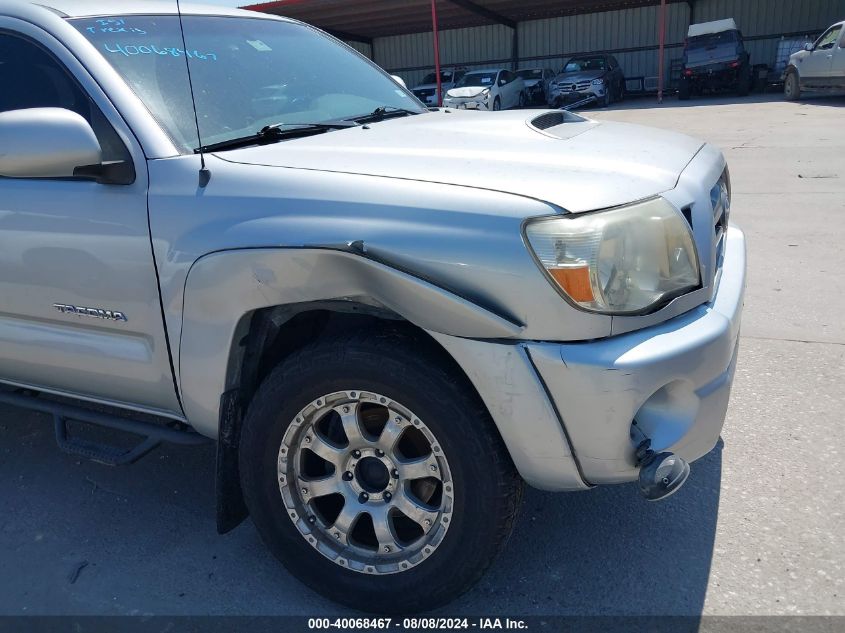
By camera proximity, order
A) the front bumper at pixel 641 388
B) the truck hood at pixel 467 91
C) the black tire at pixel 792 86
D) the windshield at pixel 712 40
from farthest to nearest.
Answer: the windshield at pixel 712 40
the truck hood at pixel 467 91
the black tire at pixel 792 86
the front bumper at pixel 641 388

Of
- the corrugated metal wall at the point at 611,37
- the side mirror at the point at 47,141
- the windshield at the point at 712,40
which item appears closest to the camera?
the side mirror at the point at 47,141

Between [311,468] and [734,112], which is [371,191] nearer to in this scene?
[311,468]

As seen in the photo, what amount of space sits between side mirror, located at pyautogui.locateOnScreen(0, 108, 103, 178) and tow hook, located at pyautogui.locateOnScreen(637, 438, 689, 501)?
6.00 feet

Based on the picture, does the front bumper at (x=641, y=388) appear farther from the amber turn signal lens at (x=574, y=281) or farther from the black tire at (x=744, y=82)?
the black tire at (x=744, y=82)

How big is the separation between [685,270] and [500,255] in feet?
1.93

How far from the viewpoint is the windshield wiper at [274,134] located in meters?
2.40

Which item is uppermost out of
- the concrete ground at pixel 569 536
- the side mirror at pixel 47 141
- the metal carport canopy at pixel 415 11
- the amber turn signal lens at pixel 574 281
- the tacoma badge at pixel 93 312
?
the metal carport canopy at pixel 415 11

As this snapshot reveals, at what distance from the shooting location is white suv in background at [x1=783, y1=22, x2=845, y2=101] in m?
17.2

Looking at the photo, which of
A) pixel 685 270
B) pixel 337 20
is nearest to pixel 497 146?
pixel 685 270

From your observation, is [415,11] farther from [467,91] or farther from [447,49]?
[467,91]

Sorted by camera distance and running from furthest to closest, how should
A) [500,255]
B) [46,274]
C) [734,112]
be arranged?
[734,112] → [46,274] → [500,255]

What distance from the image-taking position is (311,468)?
7.55 feet

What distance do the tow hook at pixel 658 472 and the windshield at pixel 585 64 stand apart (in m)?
24.2

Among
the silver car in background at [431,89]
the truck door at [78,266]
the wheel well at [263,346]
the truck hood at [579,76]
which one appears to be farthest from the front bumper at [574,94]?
the wheel well at [263,346]
